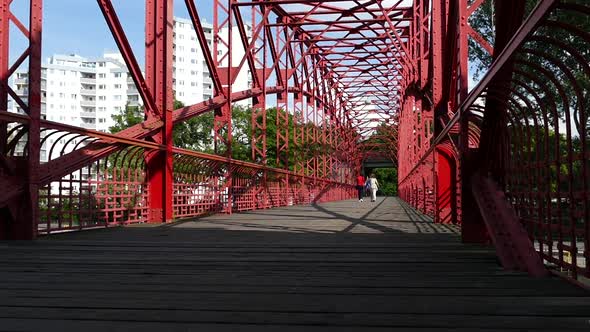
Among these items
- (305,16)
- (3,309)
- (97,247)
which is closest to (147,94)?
(97,247)

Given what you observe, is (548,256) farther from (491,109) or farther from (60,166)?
(60,166)

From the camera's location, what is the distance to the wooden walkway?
256 centimetres

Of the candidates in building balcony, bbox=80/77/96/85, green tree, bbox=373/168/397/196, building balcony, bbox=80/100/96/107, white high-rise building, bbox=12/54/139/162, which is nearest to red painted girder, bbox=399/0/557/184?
green tree, bbox=373/168/397/196

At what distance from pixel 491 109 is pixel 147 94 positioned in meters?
7.07

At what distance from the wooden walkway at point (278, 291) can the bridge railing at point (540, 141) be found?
0.39m

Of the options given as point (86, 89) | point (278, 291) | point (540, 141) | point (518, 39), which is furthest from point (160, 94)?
point (86, 89)

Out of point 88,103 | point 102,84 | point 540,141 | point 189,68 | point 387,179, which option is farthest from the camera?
point 102,84

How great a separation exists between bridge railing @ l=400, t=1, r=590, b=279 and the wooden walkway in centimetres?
39

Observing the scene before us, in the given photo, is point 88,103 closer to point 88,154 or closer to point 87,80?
point 87,80

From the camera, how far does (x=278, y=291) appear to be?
3324 millimetres

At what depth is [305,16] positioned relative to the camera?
75.5ft

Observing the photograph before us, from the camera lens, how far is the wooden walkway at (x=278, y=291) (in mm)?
2557

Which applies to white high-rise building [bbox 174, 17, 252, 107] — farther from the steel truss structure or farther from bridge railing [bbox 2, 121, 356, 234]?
bridge railing [bbox 2, 121, 356, 234]

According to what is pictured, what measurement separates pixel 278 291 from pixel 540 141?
76.3 inches
